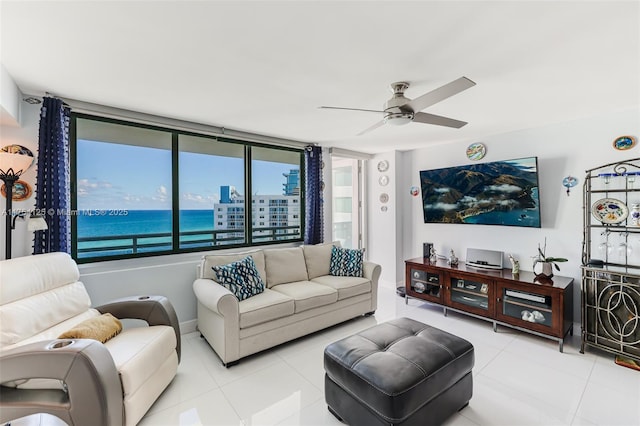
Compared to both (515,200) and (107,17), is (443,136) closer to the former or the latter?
(515,200)

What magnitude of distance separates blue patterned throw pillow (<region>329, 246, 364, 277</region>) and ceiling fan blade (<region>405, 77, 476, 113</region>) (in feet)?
7.15

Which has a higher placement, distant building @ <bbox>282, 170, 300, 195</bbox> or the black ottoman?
distant building @ <bbox>282, 170, 300, 195</bbox>

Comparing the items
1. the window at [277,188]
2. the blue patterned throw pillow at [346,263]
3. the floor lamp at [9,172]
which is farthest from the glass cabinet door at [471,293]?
the floor lamp at [9,172]

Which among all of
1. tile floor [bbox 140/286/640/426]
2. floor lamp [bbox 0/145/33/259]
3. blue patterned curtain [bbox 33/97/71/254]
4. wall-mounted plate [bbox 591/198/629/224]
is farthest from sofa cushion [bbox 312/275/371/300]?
floor lamp [bbox 0/145/33/259]

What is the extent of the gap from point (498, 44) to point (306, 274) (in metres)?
2.95

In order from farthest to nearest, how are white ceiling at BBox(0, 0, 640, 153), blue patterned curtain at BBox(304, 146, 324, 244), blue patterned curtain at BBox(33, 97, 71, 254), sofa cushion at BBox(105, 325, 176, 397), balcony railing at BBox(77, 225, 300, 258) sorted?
blue patterned curtain at BBox(304, 146, 324, 244) → balcony railing at BBox(77, 225, 300, 258) → blue patterned curtain at BBox(33, 97, 71, 254) → sofa cushion at BBox(105, 325, 176, 397) → white ceiling at BBox(0, 0, 640, 153)

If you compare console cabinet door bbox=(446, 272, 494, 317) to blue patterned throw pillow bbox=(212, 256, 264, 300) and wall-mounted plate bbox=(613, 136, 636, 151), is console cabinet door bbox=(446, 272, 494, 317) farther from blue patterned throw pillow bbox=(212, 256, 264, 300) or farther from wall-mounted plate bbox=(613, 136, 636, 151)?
blue patterned throw pillow bbox=(212, 256, 264, 300)

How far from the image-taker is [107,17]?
57.2 inches

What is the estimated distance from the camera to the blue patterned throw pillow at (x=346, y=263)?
146 inches

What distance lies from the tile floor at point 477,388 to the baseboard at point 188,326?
0.57ft

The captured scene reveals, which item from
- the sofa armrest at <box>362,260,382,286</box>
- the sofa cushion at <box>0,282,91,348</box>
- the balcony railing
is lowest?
the sofa armrest at <box>362,260,382,286</box>

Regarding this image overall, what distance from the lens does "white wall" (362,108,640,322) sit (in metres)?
2.95

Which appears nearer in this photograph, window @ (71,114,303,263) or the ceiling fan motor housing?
the ceiling fan motor housing

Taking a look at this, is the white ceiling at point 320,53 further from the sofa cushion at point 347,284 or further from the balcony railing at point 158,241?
the sofa cushion at point 347,284
